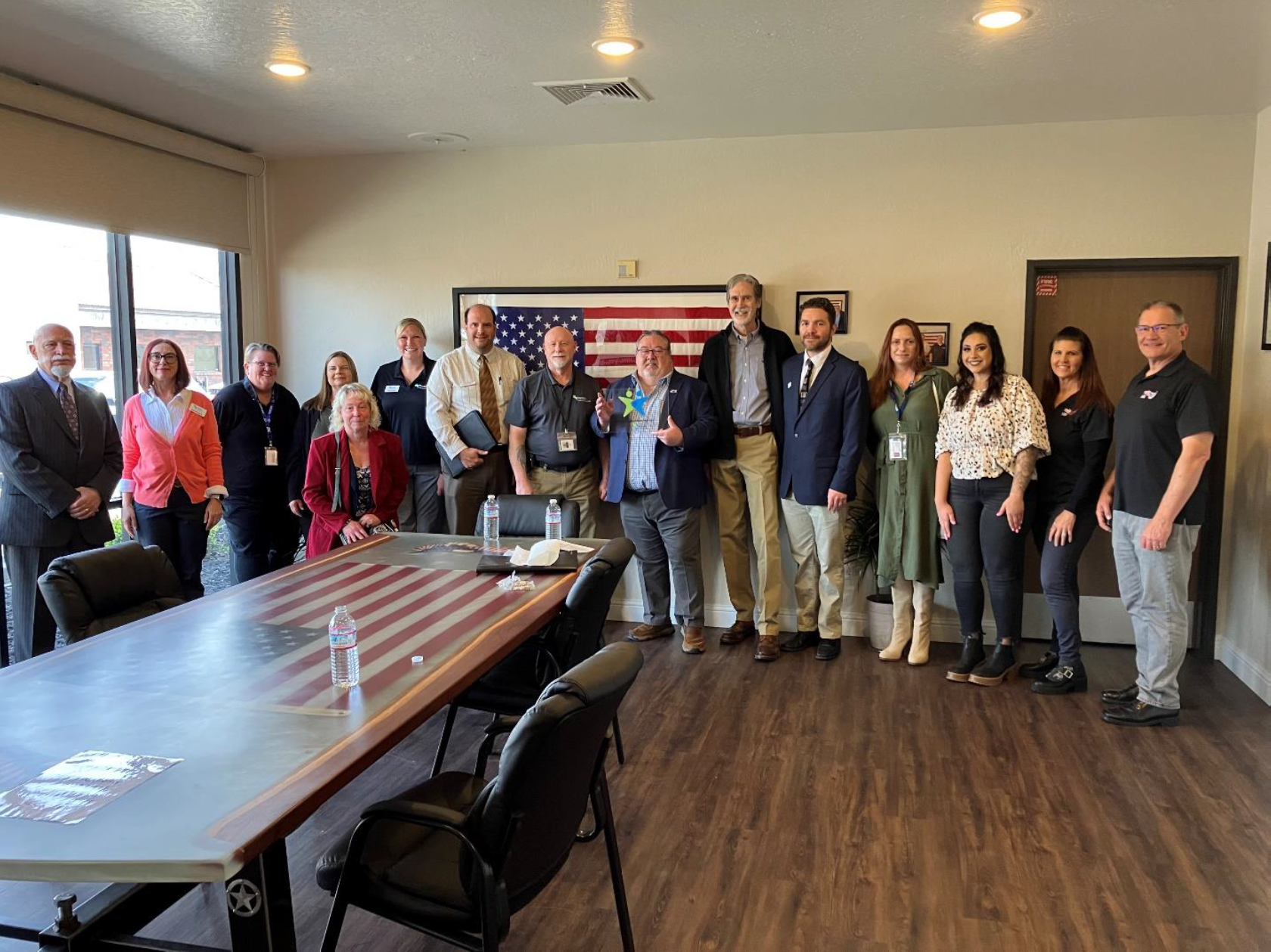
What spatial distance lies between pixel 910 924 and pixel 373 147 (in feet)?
16.5

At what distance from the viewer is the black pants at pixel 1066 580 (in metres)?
4.44

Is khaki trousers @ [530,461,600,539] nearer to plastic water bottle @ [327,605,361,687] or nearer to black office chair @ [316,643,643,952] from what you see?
plastic water bottle @ [327,605,361,687]

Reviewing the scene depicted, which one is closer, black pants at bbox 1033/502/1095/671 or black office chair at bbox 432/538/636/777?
black office chair at bbox 432/538/636/777

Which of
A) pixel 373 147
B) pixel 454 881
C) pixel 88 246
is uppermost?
pixel 373 147

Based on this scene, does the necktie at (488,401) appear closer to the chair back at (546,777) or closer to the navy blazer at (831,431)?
the navy blazer at (831,431)

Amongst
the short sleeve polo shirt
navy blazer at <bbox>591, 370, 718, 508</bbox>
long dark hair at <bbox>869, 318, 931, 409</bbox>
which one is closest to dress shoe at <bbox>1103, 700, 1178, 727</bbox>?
the short sleeve polo shirt

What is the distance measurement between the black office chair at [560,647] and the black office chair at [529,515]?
92 cm

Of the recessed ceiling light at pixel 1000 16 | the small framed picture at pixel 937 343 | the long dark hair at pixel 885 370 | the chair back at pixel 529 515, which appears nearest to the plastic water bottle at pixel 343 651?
the chair back at pixel 529 515

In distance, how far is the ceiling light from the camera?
3.75 meters

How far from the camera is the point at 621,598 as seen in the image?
5.83 m

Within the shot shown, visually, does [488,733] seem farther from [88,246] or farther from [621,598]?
[88,246]

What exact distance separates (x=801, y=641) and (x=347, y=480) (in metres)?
2.51

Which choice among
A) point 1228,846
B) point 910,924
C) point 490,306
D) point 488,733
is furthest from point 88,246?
point 1228,846

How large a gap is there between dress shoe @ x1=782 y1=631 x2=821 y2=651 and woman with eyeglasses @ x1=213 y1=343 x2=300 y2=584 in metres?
2.73
